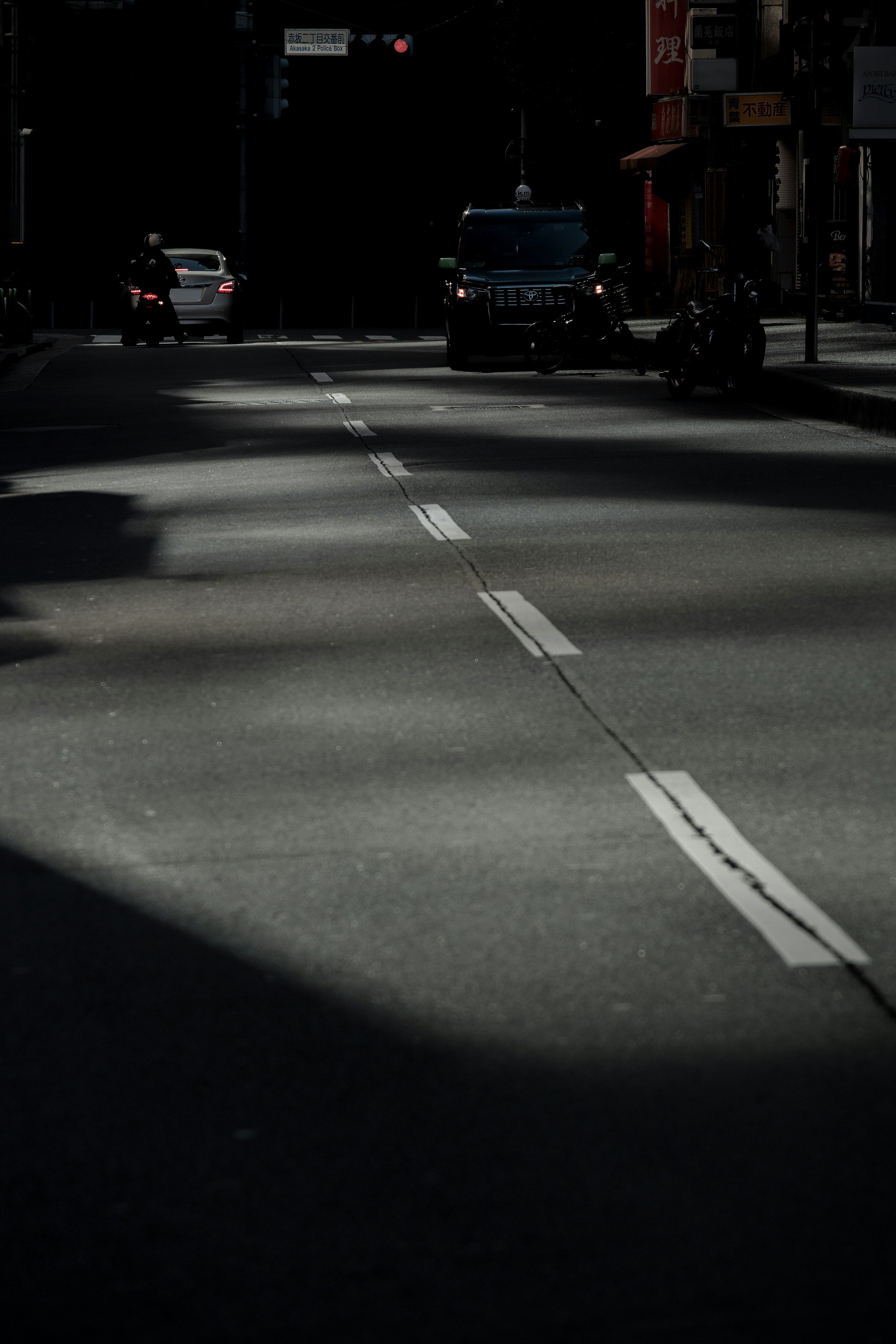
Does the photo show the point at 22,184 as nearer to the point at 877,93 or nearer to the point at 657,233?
the point at 657,233

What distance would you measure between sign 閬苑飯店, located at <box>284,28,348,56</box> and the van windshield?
27.3 metres

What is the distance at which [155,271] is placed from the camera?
40.5 meters

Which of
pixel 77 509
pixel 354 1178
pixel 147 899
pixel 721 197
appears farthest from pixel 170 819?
pixel 721 197

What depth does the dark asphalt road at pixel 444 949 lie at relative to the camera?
12.9 ft

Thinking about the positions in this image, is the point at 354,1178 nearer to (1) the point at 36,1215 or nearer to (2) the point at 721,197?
(1) the point at 36,1215

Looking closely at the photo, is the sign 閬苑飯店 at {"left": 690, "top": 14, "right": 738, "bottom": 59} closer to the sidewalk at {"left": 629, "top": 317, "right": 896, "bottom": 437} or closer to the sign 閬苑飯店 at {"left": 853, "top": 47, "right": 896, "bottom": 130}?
the sign 閬苑飯店 at {"left": 853, "top": 47, "right": 896, "bottom": 130}

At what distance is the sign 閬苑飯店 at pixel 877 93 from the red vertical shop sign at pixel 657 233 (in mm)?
21257

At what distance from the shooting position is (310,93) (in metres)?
68.0

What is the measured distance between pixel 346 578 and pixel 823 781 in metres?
5.07

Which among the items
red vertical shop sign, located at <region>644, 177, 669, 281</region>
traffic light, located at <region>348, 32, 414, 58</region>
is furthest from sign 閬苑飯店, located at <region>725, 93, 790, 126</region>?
red vertical shop sign, located at <region>644, 177, 669, 281</region>

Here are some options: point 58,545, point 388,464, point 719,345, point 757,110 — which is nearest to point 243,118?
point 757,110

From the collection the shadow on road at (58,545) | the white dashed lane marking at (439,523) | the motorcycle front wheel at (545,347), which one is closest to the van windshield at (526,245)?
the motorcycle front wheel at (545,347)

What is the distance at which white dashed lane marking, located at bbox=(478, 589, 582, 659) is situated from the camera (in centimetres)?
982

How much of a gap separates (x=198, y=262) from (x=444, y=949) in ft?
135
